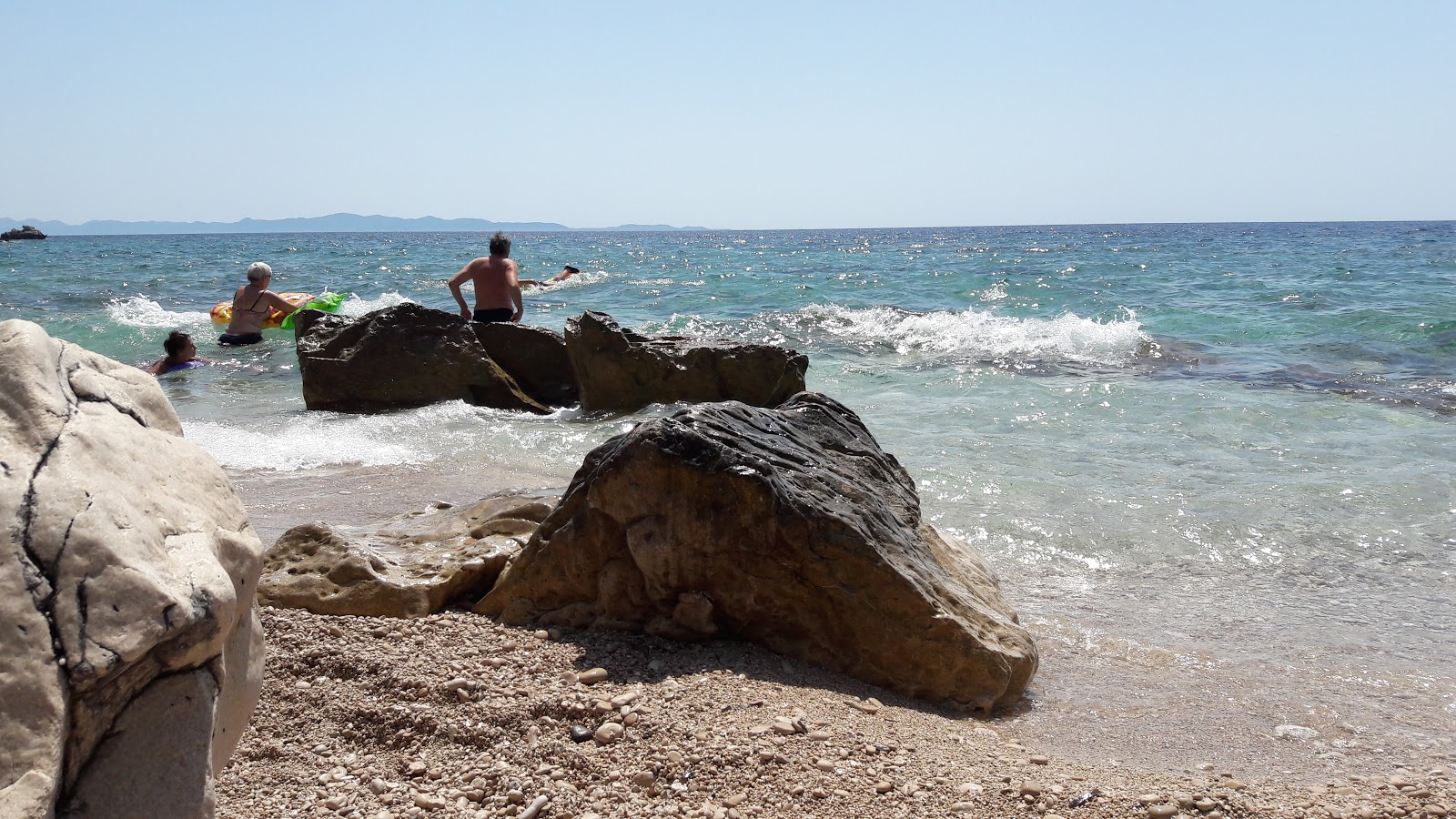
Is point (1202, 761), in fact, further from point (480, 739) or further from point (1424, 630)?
point (480, 739)

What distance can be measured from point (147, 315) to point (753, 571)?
19.3 meters

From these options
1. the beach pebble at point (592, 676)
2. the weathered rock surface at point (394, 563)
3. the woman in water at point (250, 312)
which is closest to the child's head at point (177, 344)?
the woman in water at point (250, 312)

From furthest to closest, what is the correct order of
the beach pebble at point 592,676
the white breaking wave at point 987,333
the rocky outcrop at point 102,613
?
the white breaking wave at point 987,333 < the beach pebble at point 592,676 < the rocky outcrop at point 102,613

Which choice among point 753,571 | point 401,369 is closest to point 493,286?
point 401,369

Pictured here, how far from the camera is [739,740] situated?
115 inches

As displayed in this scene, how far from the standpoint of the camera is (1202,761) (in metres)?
3.36

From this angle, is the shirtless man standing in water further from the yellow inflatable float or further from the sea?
the yellow inflatable float

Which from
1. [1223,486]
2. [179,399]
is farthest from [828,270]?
[1223,486]

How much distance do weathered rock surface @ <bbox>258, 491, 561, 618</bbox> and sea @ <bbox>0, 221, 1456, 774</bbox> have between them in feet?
6.86

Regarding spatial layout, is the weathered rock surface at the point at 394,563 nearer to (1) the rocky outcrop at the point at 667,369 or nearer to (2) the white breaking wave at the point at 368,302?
(1) the rocky outcrop at the point at 667,369

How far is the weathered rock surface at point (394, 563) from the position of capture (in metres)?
3.85

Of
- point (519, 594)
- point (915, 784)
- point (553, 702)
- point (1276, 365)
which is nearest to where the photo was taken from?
point (915, 784)

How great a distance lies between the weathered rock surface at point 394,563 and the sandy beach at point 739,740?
0.50ft

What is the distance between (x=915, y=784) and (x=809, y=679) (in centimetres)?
73
